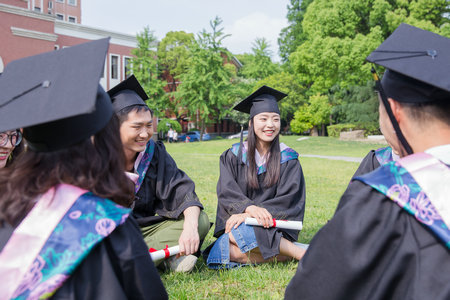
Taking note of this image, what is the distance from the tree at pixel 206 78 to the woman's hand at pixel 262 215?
86.4ft

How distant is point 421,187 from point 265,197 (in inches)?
96.2

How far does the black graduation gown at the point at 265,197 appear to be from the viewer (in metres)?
3.36

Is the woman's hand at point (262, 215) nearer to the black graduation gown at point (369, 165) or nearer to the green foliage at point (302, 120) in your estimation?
the black graduation gown at point (369, 165)

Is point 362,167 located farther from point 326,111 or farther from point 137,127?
point 326,111

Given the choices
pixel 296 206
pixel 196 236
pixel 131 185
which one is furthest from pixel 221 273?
pixel 131 185

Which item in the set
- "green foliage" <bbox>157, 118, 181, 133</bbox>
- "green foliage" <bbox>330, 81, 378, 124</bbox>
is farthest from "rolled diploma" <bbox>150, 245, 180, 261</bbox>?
"green foliage" <bbox>157, 118, 181, 133</bbox>

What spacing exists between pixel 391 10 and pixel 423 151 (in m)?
24.2

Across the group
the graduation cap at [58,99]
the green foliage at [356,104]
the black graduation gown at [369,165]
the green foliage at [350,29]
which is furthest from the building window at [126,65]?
the graduation cap at [58,99]

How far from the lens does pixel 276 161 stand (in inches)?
149

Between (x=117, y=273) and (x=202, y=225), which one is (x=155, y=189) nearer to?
(x=202, y=225)

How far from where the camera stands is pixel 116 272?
141 centimetres

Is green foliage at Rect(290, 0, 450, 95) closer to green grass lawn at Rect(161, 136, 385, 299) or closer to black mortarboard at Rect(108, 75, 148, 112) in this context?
green grass lawn at Rect(161, 136, 385, 299)

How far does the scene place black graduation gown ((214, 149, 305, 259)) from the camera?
3355mm

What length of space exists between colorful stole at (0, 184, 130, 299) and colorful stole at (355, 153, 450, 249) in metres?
0.99
